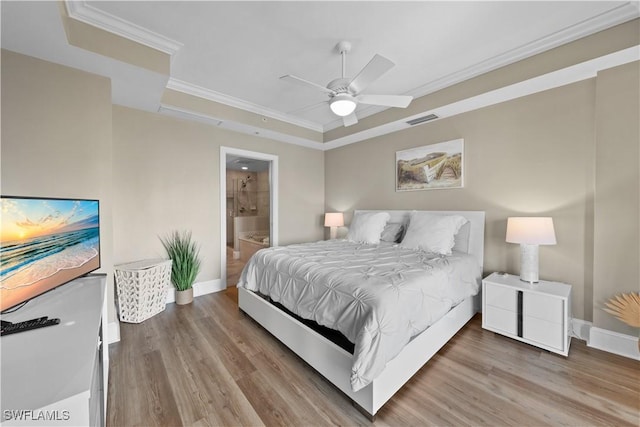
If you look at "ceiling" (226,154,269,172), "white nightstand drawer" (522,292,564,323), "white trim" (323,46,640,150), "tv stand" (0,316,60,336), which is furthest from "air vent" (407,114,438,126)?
"tv stand" (0,316,60,336)

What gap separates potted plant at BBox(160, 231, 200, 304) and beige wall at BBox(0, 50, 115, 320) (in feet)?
2.65

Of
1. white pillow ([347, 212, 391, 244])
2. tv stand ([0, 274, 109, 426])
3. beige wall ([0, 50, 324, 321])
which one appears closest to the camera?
tv stand ([0, 274, 109, 426])

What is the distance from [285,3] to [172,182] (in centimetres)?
252

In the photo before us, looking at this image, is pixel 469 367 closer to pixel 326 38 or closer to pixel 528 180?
pixel 528 180

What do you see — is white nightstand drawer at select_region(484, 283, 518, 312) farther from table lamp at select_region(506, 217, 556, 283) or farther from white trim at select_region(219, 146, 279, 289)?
white trim at select_region(219, 146, 279, 289)

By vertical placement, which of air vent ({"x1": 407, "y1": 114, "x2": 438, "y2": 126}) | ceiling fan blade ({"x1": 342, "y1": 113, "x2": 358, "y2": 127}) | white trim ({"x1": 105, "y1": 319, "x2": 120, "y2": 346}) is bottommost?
white trim ({"x1": 105, "y1": 319, "x2": 120, "y2": 346})

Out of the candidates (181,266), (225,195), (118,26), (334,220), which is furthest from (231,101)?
(334,220)

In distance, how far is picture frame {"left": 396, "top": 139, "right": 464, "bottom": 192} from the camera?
126 inches

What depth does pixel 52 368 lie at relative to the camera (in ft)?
2.56

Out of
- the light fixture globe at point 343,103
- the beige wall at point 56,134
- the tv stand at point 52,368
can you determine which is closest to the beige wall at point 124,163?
the beige wall at point 56,134

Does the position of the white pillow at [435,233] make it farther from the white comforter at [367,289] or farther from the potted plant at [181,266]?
the potted plant at [181,266]

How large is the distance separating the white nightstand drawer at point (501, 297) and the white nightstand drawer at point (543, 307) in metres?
0.08

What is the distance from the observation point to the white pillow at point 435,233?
2.80 m

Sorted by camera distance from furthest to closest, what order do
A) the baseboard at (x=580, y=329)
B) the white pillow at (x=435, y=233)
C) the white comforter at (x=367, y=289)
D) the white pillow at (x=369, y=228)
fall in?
1. the white pillow at (x=369, y=228)
2. the white pillow at (x=435, y=233)
3. the baseboard at (x=580, y=329)
4. the white comforter at (x=367, y=289)
